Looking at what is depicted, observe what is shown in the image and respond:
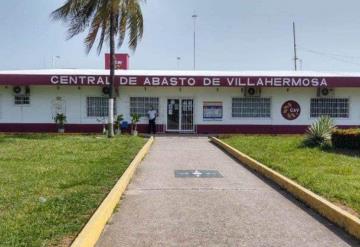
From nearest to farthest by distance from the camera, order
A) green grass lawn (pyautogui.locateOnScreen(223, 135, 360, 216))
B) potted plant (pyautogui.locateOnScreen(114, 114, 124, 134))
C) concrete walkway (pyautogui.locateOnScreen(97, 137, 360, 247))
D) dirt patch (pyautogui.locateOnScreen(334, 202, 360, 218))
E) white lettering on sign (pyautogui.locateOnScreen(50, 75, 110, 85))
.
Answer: concrete walkway (pyautogui.locateOnScreen(97, 137, 360, 247)) → dirt patch (pyautogui.locateOnScreen(334, 202, 360, 218)) → green grass lawn (pyautogui.locateOnScreen(223, 135, 360, 216)) → potted plant (pyautogui.locateOnScreen(114, 114, 124, 134)) → white lettering on sign (pyautogui.locateOnScreen(50, 75, 110, 85))

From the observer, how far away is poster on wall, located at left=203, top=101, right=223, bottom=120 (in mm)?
31094

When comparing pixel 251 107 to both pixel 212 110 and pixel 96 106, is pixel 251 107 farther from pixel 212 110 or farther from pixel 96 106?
pixel 96 106

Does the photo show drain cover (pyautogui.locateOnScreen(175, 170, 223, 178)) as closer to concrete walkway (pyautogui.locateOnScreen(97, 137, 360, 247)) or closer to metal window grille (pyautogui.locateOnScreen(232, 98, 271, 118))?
concrete walkway (pyautogui.locateOnScreen(97, 137, 360, 247))

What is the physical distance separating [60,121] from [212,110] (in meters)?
8.47

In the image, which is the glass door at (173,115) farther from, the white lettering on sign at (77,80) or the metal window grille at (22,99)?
the metal window grille at (22,99)

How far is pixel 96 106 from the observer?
30797 mm

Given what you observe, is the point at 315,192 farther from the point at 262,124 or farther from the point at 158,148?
the point at 262,124

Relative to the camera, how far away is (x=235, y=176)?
13008 millimetres

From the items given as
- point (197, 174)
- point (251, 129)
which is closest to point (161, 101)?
point (251, 129)

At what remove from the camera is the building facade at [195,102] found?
29.9 meters

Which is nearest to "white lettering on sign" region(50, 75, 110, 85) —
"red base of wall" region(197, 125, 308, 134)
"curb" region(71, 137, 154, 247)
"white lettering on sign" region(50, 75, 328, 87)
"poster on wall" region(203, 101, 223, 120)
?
"white lettering on sign" region(50, 75, 328, 87)

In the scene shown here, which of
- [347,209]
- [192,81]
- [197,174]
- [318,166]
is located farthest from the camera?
[192,81]

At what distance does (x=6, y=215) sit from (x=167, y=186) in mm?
4352

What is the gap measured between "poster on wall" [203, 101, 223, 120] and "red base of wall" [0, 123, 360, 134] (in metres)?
0.51
